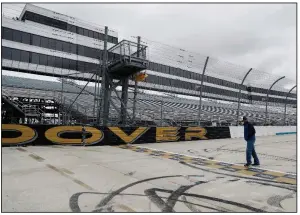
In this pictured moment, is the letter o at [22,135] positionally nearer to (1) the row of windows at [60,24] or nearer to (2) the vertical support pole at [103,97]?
(2) the vertical support pole at [103,97]

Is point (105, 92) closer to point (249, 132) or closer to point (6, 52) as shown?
point (249, 132)

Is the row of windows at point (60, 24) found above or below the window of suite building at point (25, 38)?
above

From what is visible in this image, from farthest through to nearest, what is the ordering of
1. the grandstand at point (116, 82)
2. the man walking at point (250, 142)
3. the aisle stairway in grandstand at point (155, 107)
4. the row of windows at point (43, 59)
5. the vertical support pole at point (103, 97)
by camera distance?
the row of windows at point (43, 59) < the aisle stairway in grandstand at point (155, 107) < the grandstand at point (116, 82) < the vertical support pole at point (103, 97) < the man walking at point (250, 142)

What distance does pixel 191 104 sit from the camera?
18781 mm

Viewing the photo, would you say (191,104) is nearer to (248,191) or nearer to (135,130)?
(135,130)

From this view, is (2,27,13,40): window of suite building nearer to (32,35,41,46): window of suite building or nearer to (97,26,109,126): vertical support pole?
(32,35,41,46): window of suite building

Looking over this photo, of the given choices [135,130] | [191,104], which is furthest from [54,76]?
[135,130]

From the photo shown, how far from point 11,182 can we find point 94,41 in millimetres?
26483

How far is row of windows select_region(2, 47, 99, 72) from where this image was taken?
23.7 meters

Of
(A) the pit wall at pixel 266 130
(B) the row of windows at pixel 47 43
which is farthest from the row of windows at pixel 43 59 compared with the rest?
(A) the pit wall at pixel 266 130

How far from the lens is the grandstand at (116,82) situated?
13492mm

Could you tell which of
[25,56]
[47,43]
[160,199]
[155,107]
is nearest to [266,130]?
[155,107]

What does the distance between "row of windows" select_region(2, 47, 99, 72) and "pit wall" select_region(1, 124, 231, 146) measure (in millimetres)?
16080

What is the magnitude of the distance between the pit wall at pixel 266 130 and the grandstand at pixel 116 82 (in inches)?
22.8
